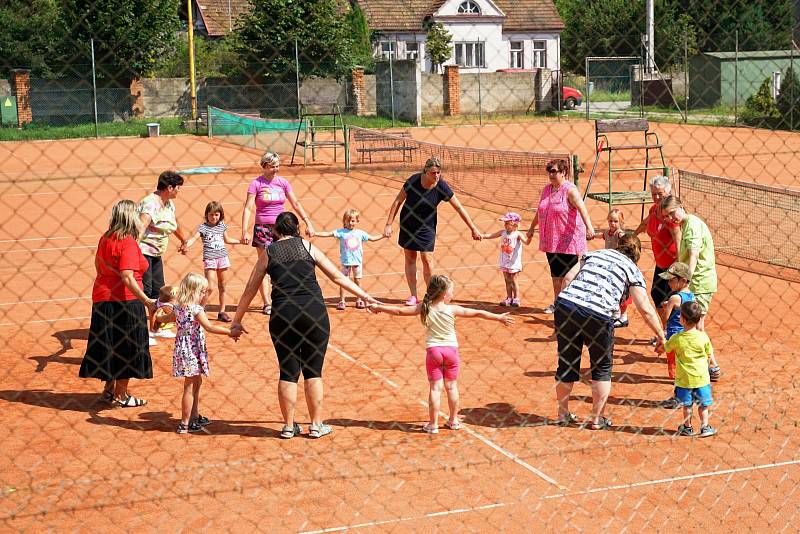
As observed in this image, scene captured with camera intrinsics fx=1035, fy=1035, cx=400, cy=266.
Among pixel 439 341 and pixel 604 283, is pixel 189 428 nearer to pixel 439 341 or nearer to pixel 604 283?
pixel 439 341

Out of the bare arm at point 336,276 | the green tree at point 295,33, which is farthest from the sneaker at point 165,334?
the green tree at point 295,33

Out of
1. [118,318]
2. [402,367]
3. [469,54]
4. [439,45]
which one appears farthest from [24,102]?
[469,54]

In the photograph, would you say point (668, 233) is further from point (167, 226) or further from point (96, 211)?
point (96, 211)

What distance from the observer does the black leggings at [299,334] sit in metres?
7.06

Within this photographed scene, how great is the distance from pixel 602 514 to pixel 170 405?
378 cm

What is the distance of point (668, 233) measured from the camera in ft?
29.9

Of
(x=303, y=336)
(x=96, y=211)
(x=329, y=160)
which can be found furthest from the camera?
(x=329, y=160)

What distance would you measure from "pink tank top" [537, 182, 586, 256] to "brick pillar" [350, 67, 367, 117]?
63.0ft

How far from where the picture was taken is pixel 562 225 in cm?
1002

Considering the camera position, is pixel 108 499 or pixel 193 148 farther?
pixel 193 148

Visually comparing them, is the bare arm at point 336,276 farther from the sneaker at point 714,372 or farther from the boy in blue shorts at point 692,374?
the sneaker at point 714,372

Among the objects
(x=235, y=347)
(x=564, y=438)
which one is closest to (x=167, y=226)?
(x=235, y=347)

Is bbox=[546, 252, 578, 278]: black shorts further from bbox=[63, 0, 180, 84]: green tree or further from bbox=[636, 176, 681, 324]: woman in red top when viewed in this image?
bbox=[63, 0, 180, 84]: green tree

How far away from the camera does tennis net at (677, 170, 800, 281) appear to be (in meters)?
13.9
